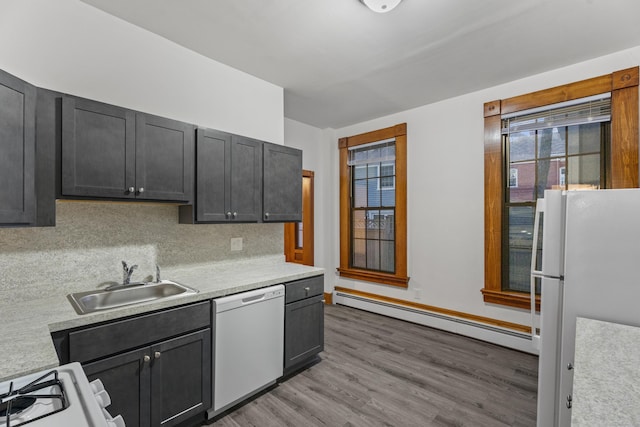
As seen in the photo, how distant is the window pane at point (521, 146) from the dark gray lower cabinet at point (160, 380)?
3389mm

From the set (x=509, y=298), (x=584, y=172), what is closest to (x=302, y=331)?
(x=509, y=298)

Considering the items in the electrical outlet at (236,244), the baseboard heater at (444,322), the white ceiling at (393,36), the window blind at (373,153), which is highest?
the white ceiling at (393,36)

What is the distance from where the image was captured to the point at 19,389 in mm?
889

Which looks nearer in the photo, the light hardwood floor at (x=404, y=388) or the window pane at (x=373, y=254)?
the light hardwood floor at (x=404, y=388)

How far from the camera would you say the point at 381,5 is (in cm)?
194

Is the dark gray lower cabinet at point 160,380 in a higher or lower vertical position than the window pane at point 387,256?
lower

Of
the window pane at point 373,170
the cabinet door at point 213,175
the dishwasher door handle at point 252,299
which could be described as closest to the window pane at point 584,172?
the window pane at point 373,170

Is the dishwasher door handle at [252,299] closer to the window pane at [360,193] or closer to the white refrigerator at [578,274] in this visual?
the white refrigerator at [578,274]

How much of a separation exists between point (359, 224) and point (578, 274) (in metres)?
3.16

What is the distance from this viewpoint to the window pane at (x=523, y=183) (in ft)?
10.2

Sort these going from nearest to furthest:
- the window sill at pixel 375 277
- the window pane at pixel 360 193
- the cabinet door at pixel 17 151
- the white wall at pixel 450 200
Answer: the cabinet door at pixel 17 151
the white wall at pixel 450 200
the window sill at pixel 375 277
the window pane at pixel 360 193

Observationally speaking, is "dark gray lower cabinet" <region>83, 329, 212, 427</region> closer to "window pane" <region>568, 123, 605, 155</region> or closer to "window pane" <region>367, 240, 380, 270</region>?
"window pane" <region>367, 240, 380, 270</region>

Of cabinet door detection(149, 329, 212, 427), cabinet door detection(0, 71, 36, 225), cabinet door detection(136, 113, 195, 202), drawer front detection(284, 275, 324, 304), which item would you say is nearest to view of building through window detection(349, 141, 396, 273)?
drawer front detection(284, 275, 324, 304)

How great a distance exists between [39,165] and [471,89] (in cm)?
383
